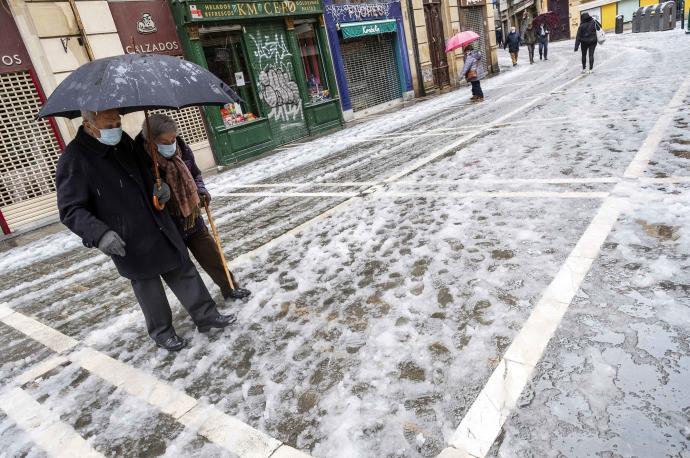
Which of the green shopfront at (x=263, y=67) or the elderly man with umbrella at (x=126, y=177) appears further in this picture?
the green shopfront at (x=263, y=67)

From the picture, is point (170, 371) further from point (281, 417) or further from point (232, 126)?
point (232, 126)

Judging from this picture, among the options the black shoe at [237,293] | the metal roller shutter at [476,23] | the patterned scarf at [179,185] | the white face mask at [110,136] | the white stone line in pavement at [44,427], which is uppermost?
the metal roller shutter at [476,23]

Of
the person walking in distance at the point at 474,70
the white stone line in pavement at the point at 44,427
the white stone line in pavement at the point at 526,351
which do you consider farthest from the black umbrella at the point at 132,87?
the person walking in distance at the point at 474,70

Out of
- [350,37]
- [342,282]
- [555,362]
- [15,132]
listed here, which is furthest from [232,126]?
[555,362]

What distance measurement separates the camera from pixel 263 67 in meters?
12.9

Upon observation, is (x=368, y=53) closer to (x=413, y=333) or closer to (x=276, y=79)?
(x=276, y=79)

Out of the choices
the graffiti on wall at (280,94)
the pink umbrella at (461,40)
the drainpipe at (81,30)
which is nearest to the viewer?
the drainpipe at (81,30)

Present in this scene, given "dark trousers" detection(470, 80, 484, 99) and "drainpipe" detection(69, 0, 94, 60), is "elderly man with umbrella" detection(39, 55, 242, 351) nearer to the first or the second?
"drainpipe" detection(69, 0, 94, 60)

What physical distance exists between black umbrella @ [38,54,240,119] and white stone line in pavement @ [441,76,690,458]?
2244mm

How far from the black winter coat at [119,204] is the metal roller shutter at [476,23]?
21.6m

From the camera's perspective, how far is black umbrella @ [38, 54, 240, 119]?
2406 mm

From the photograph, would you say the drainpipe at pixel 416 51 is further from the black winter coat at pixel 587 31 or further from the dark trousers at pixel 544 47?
the dark trousers at pixel 544 47

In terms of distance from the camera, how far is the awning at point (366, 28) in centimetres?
1559

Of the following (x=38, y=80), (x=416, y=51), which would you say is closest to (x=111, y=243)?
(x=38, y=80)
